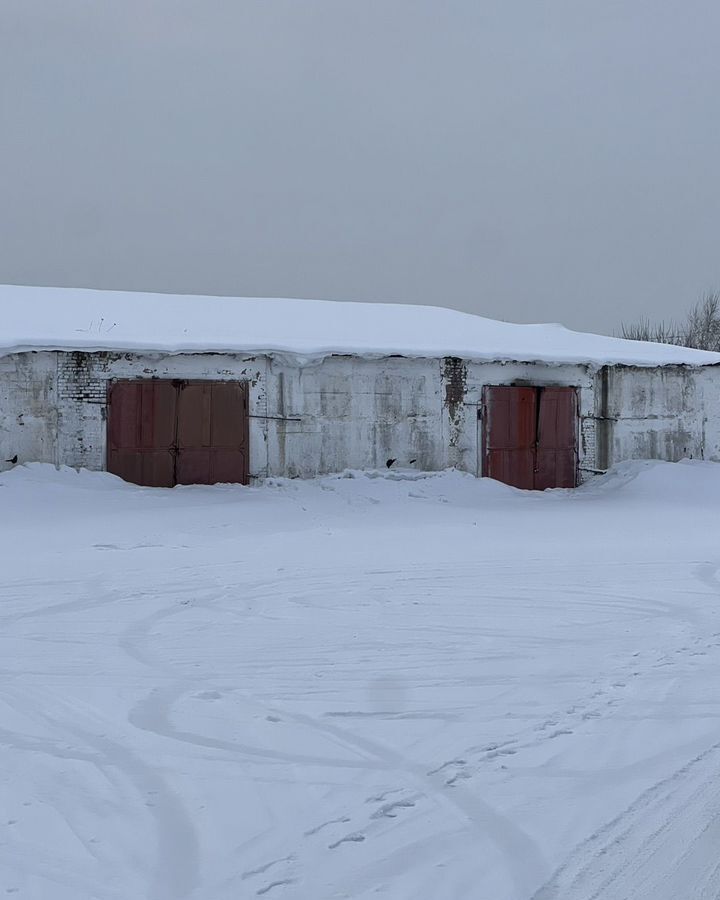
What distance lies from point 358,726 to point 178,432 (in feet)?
38.8

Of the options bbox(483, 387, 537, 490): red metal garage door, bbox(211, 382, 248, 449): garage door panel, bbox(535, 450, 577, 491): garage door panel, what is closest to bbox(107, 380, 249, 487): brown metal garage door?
bbox(211, 382, 248, 449): garage door panel

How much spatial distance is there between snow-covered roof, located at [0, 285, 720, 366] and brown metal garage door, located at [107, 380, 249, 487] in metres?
0.71

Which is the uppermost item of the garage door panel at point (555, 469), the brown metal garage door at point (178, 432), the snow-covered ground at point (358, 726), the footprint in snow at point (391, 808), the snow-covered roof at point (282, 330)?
the snow-covered roof at point (282, 330)

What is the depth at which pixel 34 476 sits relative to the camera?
14477mm

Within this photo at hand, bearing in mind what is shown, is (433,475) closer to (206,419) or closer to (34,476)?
(206,419)

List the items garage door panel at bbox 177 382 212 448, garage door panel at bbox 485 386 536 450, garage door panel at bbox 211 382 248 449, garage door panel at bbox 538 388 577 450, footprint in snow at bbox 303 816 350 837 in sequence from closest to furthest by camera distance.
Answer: footprint in snow at bbox 303 816 350 837 < garage door panel at bbox 177 382 212 448 < garage door panel at bbox 211 382 248 449 < garage door panel at bbox 485 386 536 450 < garage door panel at bbox 538 388 577 450

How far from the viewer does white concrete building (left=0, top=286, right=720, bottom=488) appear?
15180 millimetres

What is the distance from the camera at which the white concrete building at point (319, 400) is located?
15180mm

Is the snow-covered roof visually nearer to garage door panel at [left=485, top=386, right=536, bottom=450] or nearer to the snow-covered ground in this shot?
garage door panel at [left=485, top=386, right=536, bottom=450]

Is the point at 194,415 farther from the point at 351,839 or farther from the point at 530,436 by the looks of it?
the point at 351,839

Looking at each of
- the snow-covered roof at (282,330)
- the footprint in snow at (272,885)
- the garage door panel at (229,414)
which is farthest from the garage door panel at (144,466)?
the footprint in snow at (272,885)

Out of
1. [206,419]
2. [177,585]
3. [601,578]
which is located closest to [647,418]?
[206,419]

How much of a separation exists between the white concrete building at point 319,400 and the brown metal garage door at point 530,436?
3 cm

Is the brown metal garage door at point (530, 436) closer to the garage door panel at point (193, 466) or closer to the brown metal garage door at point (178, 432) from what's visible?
the brown metal garage door at point (178, 432)
